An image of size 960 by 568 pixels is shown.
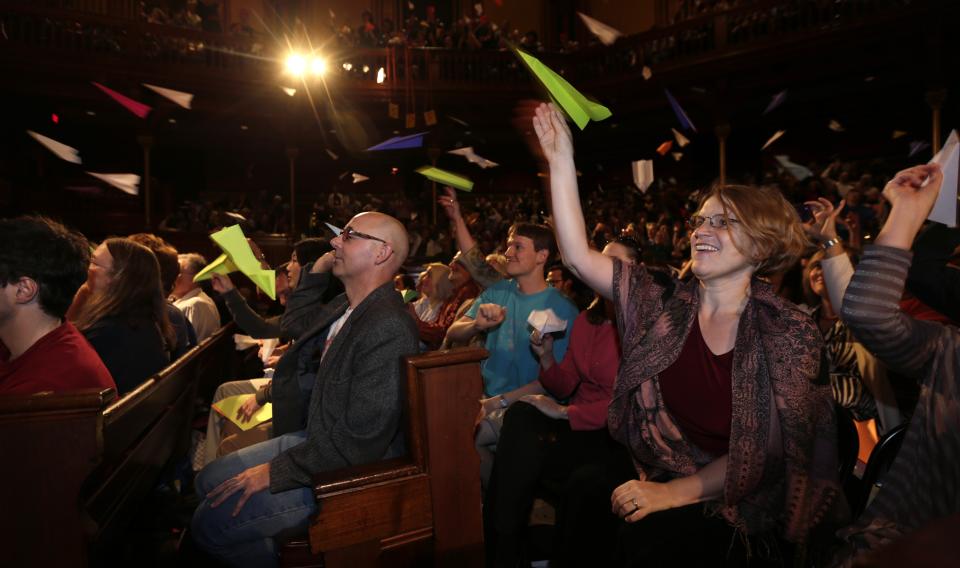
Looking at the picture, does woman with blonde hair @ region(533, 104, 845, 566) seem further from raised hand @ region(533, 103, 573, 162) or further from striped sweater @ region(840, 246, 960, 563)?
striped sweater @ region(840, 246, 960, 563)

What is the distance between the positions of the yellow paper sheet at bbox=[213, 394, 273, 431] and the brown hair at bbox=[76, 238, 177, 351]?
443 mm

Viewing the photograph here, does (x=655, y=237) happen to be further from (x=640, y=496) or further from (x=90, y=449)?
(x=90, y=449)

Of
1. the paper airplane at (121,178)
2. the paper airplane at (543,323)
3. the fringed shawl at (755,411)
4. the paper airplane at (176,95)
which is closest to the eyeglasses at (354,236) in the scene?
the paper airplane at (543,323)

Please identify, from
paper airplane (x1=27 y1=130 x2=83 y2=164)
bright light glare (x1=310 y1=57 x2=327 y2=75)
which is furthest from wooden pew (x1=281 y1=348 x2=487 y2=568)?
bright light glare (x1=310 y1=57 x2=327 y2=75)

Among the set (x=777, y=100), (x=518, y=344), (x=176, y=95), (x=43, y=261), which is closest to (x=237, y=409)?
(x=43, y=261)

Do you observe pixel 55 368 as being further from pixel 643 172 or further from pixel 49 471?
pixel 643 172

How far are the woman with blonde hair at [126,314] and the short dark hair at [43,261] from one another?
0.65 meters

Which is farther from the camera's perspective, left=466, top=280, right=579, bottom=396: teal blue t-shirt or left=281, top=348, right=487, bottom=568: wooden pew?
left=466, top=280, right=579, bottom=396: teal blue t-shirt

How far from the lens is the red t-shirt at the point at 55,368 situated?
194 centimetres

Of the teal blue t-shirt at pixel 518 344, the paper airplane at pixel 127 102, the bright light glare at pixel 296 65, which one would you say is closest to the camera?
the teal blue t-shirt at pixel 518 344

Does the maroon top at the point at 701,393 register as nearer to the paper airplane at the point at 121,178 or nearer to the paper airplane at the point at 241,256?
the paper airplane at the point at 241,256

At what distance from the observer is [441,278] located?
16.4ft

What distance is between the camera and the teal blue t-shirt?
11.4 ft

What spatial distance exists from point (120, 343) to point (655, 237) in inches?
272
